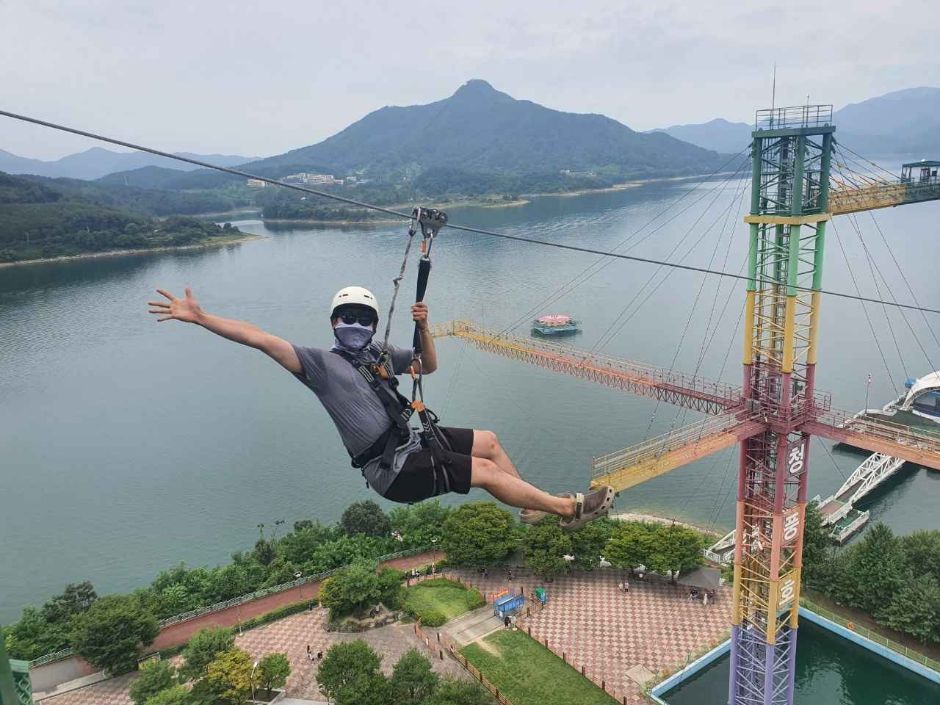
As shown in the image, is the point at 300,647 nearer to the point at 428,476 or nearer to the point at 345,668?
the point at 345,668

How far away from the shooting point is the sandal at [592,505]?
397 cm

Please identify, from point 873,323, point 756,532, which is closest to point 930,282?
point 873,323

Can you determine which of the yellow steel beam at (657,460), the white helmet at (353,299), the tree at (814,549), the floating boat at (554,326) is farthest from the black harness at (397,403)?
the floating boat at (554,326)

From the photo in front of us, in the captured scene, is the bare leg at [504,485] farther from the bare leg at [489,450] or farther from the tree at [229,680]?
the tree at [229,680]

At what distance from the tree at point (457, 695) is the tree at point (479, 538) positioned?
3999mm

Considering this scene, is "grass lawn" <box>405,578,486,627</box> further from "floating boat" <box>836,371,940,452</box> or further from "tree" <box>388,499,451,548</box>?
"floating boat" <box>836,371,940,452</box>

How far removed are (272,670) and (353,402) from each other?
8.27 m

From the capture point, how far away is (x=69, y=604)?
12336 millimetres

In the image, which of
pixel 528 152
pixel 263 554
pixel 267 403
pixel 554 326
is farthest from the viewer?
pixel 528 152

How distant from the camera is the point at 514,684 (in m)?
10.3

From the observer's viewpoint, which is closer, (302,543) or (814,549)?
(814,549)

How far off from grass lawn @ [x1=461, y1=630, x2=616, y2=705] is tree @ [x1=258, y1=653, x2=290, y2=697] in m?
2.78

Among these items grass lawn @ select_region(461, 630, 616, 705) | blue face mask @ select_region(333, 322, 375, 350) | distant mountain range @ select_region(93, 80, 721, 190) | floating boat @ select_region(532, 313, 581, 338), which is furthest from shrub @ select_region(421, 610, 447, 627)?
distant mountain range @ select_region(93, 80, 721, 190)

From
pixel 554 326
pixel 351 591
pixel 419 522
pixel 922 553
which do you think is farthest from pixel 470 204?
pixel 351 591
